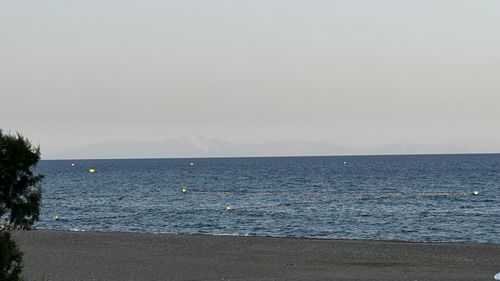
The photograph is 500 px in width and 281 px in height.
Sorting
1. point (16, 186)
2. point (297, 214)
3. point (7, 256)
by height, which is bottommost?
point (297, 214)

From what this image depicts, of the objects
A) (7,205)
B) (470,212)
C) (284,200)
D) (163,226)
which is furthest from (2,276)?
(284,200)

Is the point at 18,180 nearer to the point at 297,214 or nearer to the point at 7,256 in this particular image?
the point at 7,256

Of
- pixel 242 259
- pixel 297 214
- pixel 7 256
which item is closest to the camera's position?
pixel 7 256

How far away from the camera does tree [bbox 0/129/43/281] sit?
11.3 metres

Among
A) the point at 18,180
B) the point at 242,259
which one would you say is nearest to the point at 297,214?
the point at 242,259

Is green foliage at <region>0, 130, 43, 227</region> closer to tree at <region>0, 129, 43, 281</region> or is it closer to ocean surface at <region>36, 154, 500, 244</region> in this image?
tree at <region>0, 129, 43, 281</region>

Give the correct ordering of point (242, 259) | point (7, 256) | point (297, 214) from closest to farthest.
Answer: point (7, 256)
point (242, 259)
point (297, 214)

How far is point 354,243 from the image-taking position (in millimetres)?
32375

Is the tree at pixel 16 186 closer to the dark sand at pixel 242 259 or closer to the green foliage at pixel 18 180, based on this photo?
the green foliage at pixel 18 180

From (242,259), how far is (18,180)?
633 inches

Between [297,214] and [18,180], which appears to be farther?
[297,214]

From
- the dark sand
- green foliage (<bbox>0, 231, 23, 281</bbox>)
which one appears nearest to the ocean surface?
the dark sand

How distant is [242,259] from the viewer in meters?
26.8

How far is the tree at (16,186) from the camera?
37.1 feet
